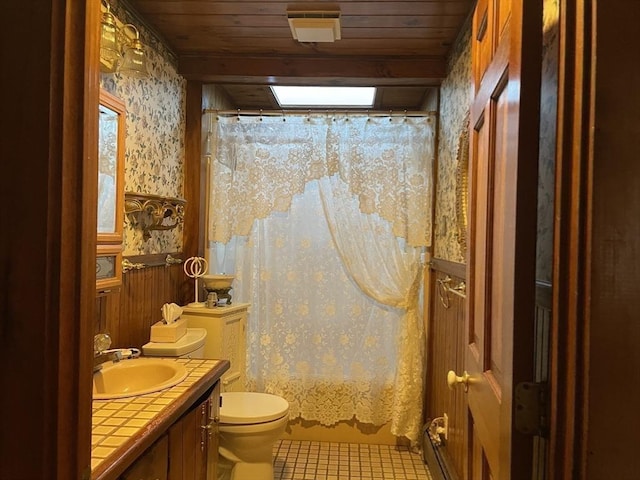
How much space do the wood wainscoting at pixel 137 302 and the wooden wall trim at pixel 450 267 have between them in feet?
4.89

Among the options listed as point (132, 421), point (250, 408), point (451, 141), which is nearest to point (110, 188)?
point (132, 421)

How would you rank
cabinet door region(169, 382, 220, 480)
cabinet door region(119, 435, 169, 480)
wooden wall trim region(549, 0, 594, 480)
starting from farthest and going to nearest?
1. cabinet door region(169, 382, 220, 480)
2. cabinet door region(119, 435, 169, 480)
3. wooden wall trim region(549, 0, 594, 480)

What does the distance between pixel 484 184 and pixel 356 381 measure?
88.0 inches

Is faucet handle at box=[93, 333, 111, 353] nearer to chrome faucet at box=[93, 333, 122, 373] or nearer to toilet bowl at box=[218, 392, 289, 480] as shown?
chrome faucet at box=[93, 333, 122, 373]

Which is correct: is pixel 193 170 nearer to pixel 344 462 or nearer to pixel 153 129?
pixel 153 129

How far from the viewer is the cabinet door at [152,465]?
1.21m

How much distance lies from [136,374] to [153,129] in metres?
1.28

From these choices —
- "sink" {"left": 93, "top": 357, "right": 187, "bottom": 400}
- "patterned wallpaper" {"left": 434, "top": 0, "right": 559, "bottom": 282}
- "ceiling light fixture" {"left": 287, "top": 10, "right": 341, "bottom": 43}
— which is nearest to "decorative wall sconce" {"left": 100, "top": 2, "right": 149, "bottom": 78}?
"ceiling light fixture" {"left": 287, "top": 10, "right": 341, "bottom": 43}

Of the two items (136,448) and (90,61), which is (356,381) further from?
(90,61)

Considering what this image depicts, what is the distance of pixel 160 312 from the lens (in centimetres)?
265

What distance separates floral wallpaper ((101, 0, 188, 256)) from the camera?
2.23 meters

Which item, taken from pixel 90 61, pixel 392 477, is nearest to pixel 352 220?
pixel 392 477

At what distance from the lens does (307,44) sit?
2.69 m

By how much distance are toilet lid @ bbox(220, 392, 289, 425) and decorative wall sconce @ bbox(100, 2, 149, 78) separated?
163 cm
